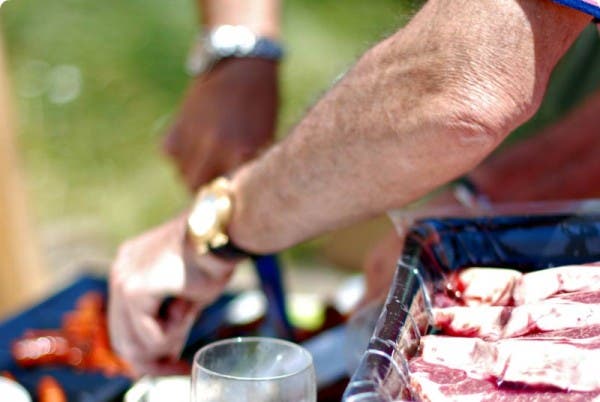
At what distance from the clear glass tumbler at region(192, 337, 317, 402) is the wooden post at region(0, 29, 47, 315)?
5.51 ft

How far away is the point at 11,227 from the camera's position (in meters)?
2.36

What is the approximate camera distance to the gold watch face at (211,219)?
1073 mm

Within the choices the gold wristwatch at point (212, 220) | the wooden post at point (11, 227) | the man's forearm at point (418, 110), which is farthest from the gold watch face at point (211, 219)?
the wooden post at point (11, 227)

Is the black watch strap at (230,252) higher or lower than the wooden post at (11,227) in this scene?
higher

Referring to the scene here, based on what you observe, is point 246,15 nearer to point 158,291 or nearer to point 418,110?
point 158,291

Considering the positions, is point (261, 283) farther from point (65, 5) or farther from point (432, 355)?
point (65, 5)

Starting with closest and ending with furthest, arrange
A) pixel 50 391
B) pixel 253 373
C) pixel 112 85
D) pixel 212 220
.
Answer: pixel 253 373 < pixel 212 220 < pixel 50 391 < pixel 112 85

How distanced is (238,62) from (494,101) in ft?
2.76

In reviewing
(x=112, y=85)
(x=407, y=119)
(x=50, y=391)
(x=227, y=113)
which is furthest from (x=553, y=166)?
(x=112, y=85)

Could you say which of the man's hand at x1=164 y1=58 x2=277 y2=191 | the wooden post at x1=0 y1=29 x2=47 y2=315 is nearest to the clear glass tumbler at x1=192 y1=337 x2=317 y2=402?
the man's hand at x1=164 y1=58 x2=277 y2=191

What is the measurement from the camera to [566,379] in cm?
66

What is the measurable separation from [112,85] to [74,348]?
3351mm

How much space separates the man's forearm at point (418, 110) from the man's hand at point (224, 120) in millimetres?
473

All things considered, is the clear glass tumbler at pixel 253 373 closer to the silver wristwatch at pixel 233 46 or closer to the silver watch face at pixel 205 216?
the silver watch face at pixel 205 216
